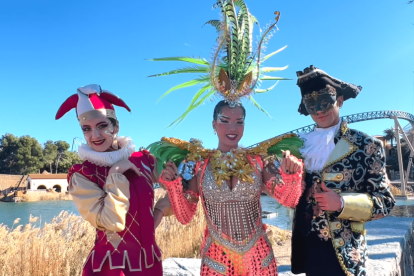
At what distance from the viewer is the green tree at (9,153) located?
4022 cm

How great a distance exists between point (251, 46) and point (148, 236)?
157cm

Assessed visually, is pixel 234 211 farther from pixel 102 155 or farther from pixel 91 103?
pixel 91 103

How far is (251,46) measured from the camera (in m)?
2.38

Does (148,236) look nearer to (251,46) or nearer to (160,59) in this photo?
(160,59)

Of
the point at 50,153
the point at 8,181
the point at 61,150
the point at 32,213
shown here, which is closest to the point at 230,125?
the point at 32,213

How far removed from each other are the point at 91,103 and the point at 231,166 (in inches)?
40.8

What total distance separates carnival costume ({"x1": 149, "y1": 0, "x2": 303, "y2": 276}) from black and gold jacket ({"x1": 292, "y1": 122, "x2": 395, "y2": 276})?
0.67 ft

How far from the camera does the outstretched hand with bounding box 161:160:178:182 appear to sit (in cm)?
212

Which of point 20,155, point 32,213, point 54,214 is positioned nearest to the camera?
point 54,214

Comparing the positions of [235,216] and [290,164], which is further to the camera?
[235,216]

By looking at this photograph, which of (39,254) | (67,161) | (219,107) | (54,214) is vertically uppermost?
(67,161)

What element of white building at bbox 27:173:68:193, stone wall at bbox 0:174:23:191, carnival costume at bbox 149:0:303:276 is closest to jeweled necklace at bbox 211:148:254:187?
carnival costume at bbox 149:0:303:276

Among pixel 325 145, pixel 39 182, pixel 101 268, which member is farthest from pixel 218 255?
pixel 39 182

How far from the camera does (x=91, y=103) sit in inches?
79.7
